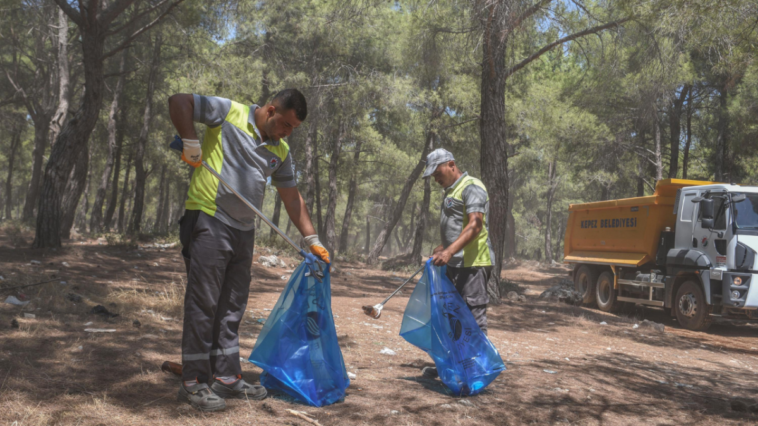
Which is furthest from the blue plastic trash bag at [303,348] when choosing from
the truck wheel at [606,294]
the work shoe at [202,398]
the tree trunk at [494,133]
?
the truck wheel at [606,294]

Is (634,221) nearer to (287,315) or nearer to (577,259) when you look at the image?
(577,259)

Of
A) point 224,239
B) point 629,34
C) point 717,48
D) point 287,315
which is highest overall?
point 629,34

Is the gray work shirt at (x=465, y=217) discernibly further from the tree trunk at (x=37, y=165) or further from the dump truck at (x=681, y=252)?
the tree trunk at (x=37, y=165)

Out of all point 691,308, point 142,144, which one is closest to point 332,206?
point 142,144

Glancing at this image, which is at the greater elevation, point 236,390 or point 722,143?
point 722,143

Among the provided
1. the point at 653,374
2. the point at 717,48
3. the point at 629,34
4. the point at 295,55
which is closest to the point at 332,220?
the point at 295,55

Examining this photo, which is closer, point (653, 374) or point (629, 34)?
point (653, 374)

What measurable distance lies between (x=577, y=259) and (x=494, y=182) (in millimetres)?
4717

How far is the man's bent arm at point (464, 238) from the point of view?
386cm

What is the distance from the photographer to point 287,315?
11.1 feet

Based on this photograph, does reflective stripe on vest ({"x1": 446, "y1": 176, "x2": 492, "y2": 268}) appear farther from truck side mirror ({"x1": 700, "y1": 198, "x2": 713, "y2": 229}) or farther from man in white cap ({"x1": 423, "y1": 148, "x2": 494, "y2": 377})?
truck side mirror ({"x1": 700, "y1": 198, "x2": 713, "y2": 229})

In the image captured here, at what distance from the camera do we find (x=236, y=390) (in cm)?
316

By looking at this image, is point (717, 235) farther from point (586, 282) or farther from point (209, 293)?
point (209, 293)

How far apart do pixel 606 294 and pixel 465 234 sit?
952cm
